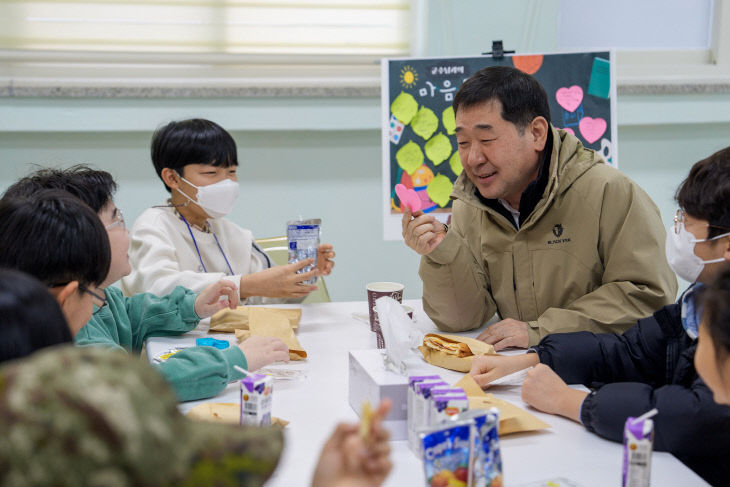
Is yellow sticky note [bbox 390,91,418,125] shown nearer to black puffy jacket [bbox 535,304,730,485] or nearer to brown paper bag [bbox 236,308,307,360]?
brown paper bag [bbox 236,308,307,360]

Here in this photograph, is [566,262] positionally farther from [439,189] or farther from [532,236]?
[439,189]

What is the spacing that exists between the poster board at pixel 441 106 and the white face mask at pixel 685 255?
4.52 ft

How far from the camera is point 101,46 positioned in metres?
3.46

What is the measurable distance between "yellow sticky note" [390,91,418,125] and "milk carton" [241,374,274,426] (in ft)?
6.35

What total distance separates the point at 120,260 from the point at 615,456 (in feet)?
4.29

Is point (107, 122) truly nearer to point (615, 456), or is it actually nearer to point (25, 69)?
point (25, 69)

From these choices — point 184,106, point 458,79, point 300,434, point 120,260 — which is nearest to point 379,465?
point 300,434

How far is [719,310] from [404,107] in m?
2.07

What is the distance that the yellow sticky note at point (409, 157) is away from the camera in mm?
2990

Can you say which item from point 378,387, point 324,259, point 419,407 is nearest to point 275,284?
point 324,259

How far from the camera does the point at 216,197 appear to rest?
8.43 ft

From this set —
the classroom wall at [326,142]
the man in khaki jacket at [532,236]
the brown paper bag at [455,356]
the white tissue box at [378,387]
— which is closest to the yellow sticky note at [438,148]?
the classroom wall at [326,142]

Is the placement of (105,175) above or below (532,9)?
below

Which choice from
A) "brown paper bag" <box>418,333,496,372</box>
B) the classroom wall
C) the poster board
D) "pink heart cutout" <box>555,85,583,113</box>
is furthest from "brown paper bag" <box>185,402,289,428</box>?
the classroom wall
